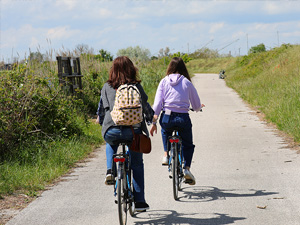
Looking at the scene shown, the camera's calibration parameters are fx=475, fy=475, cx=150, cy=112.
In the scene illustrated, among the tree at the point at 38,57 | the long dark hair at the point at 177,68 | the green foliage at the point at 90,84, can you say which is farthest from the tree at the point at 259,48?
the long dark hair at the point at 177,68

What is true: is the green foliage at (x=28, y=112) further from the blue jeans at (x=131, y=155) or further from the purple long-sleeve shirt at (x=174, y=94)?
the blue jeans at (x=131, y=155)

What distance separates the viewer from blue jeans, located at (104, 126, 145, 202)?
503 centimetres

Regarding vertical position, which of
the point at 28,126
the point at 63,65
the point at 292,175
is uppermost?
the point at 63,65

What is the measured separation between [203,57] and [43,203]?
257 ft

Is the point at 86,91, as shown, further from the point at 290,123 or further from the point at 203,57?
the point at 203,57

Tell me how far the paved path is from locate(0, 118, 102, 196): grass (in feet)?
0.93

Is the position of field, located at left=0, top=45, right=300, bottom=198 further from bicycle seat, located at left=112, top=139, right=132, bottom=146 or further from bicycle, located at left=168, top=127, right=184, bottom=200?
bicycle seat, located at left=112, top=139, right=132, bottom=146

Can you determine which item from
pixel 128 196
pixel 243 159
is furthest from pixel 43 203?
pixel 243 159

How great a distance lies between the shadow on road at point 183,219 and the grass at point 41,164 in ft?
6.84

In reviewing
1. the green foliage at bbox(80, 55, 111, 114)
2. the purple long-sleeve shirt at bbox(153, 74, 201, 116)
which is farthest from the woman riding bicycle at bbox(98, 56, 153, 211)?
the green foliage at bbox(80, 55, 111, 114)

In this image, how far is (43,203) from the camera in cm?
633

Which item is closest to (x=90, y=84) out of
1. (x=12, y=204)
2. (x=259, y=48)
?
(x=12, y=204)

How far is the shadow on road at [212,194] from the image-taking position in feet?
20.9

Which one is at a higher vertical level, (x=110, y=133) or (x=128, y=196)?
(x=110, y=133)
